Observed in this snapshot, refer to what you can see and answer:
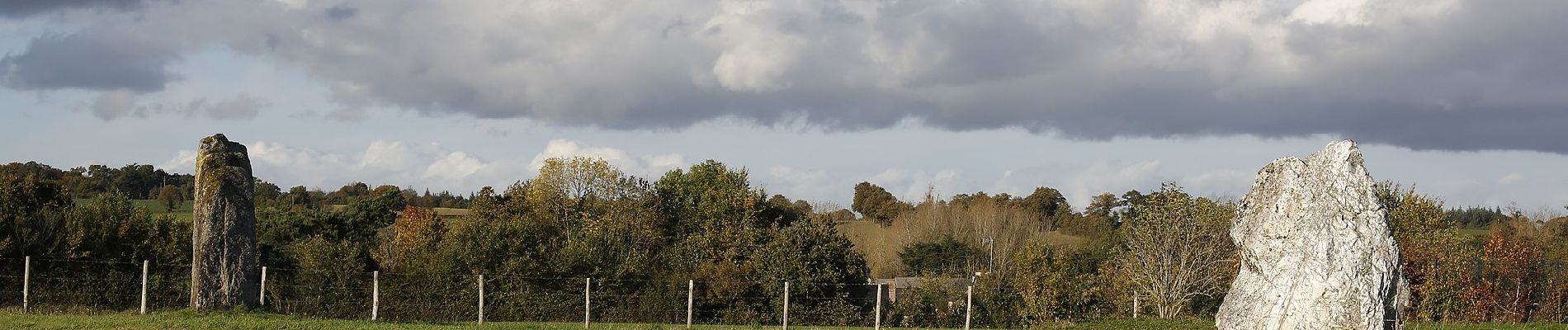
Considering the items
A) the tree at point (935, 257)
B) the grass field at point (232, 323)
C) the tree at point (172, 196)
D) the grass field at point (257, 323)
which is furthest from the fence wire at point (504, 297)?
the tree at point (172, 196)

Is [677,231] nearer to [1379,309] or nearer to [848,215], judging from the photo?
[1379,309]

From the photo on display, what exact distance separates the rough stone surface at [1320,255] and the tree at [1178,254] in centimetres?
1675

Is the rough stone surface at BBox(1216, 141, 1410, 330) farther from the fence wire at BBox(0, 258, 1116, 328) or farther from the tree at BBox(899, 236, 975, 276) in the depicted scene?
the tree at BBox(899, 236, 975, 276)

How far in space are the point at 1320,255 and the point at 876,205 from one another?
8728 cm

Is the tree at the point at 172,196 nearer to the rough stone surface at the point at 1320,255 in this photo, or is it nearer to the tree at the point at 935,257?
the tree at the point at 935,257

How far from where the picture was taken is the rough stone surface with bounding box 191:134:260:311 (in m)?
25.1

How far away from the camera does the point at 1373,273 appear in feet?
53.5

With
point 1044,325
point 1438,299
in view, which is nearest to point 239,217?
point 1044,325

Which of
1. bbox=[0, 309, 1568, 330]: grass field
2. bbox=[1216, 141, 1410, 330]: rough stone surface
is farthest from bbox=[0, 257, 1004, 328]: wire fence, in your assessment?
bbox=[1216, 141, 1410, 330]: rough stone surface

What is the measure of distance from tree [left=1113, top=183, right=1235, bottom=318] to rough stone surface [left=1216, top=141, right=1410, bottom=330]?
16.8m

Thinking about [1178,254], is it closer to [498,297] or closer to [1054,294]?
A: [1054,294]

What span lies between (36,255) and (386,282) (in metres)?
8.19

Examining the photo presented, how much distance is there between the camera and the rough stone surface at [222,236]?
25.1 m

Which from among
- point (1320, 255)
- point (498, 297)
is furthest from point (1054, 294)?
point (1320, 255)
